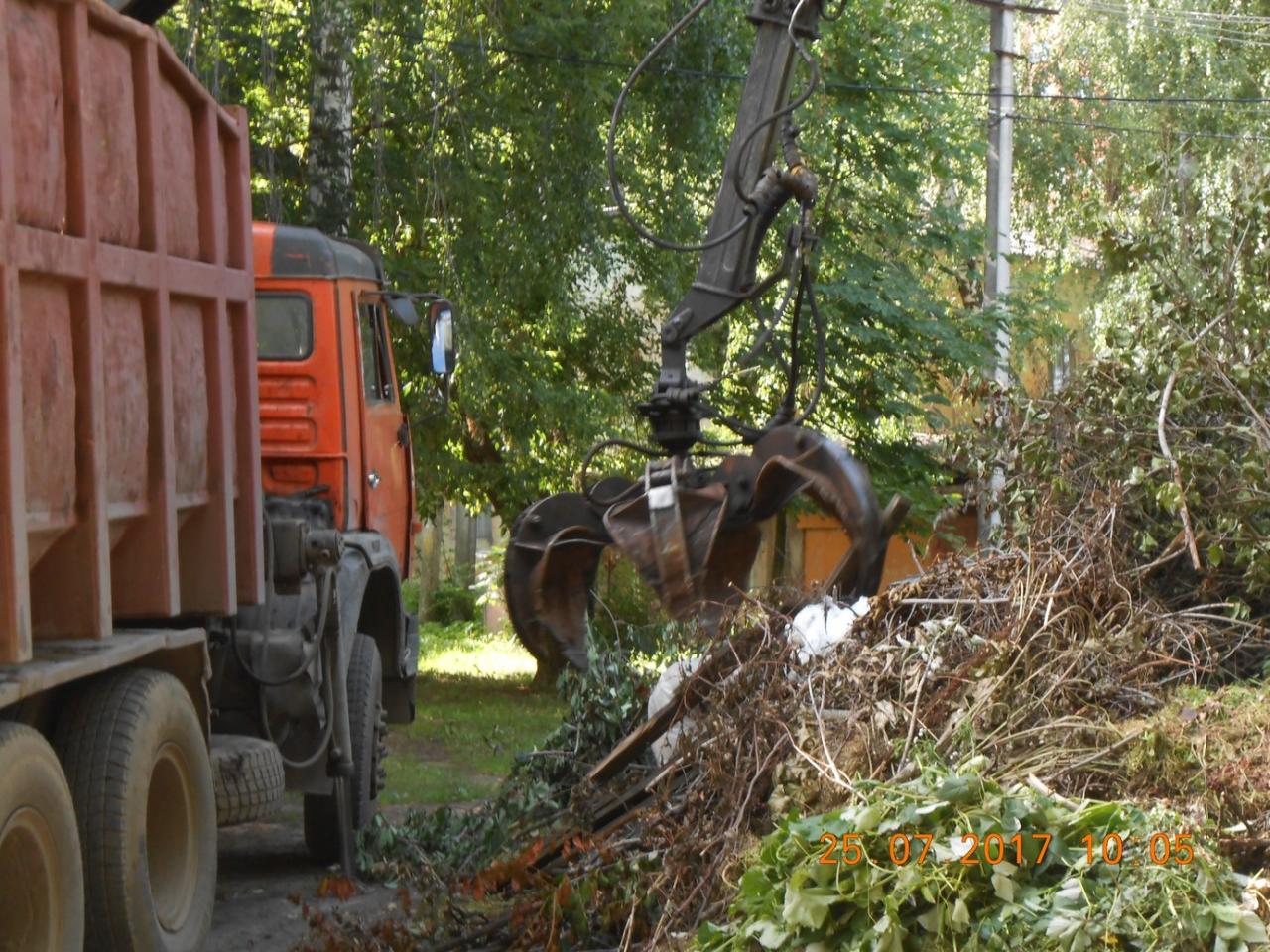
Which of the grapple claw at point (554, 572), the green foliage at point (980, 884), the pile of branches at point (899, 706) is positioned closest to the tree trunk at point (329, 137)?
the grapple claw at point (554, 572)

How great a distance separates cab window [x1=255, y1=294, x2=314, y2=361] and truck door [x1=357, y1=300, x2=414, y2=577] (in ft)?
1.10

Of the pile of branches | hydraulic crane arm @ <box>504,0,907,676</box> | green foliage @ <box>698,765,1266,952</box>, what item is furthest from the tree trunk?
green foliage @ <box>698,765,1266,952</box>

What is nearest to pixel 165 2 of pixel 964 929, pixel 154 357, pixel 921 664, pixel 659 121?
pixel 154 357

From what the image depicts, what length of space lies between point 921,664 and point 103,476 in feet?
8.80

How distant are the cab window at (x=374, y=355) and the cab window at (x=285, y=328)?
35cm

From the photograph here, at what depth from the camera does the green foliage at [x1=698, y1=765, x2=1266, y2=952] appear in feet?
14.3

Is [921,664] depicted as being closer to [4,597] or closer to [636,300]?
[4,597]

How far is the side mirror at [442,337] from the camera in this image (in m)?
8.89

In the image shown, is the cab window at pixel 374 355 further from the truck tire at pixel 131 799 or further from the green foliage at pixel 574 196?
the truck tire at pixel 131 799

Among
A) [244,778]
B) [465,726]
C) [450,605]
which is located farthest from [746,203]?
[450,605]

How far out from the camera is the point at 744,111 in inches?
292

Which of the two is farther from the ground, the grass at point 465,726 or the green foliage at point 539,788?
the green foliage at point 539,788
